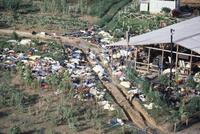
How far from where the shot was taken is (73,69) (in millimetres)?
29812

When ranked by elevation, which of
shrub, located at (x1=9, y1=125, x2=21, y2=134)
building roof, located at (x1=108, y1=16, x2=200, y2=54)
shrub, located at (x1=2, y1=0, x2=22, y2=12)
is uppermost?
building roof, located at (x1=108, y1=16, x2=200, y2=54)

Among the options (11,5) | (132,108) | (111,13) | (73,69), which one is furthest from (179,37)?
(11,5)

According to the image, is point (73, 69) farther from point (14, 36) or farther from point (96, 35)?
point (96, 35)

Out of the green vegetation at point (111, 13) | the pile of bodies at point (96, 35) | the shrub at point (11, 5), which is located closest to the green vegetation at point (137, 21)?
the green vegetation at point (111, 13)

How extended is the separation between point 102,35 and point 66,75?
9696 millimetres

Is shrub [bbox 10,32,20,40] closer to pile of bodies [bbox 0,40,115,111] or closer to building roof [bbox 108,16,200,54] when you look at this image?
pile of bodies [bbox 0,40,115,111]

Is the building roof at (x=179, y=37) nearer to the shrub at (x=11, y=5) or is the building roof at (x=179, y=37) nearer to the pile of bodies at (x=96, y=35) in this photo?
the pile of bodies at (x=96, y=35)

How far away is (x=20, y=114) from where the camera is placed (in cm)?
2425

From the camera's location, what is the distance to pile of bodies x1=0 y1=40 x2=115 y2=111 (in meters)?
26.4

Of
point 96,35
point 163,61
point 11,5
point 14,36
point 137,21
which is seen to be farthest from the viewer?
point 11,5

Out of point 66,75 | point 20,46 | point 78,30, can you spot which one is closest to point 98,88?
point 66,75

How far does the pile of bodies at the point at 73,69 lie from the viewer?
26448 millimetres

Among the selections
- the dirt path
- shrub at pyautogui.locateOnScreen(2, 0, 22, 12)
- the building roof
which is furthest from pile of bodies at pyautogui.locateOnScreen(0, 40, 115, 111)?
shrub at pyautogui.locateOnScreen(2, 0, 22, 12)

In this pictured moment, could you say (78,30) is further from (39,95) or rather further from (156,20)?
(39,95)
